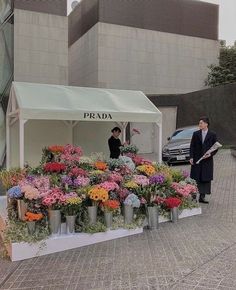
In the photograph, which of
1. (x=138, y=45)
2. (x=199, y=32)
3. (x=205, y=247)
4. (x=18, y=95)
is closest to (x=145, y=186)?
(x=205, y=247)

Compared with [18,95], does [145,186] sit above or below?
below

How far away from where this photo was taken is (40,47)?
19.3 metres

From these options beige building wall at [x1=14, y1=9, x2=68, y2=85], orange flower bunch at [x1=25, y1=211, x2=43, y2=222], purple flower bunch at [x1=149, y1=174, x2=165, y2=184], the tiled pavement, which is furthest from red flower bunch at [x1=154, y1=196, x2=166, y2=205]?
beige building wall at [x1=14, y1=9, x2=68, y2=85]

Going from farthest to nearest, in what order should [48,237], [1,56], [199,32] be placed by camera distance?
[199,32]
[1,56]
[48,237]

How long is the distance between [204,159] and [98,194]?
3242 millimetres

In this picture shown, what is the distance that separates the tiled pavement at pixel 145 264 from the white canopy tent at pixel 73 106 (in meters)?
3.44

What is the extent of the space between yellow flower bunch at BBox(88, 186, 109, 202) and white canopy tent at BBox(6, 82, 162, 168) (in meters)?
2.90

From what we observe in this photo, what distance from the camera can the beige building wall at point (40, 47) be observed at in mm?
18812

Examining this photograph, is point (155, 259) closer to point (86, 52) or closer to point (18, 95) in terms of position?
point (18, 95)

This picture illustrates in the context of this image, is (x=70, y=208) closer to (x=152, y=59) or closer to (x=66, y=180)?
(x=66, y=180)

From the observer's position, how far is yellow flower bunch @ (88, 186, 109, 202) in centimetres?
569

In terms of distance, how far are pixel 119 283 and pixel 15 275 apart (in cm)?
125


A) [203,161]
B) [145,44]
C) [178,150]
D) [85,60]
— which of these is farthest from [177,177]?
[85,60]

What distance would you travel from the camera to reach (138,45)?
1053 inches
